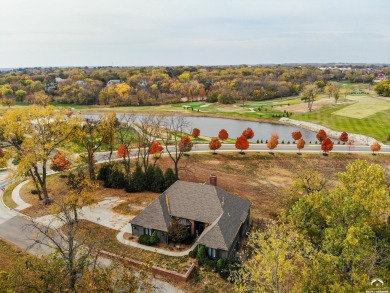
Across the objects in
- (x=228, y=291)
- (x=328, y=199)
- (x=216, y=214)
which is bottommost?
(x=228, y=291)

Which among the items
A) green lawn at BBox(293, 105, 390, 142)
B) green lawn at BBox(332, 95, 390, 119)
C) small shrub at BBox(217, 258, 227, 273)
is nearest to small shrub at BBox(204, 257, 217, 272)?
small shrub at BBox(217, 258, 227, 273)

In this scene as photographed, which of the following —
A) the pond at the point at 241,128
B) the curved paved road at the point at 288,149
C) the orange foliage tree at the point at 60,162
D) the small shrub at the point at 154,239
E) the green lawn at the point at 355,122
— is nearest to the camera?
the small shrub at the point at 154,239

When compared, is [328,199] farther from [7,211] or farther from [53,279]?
[7,211]

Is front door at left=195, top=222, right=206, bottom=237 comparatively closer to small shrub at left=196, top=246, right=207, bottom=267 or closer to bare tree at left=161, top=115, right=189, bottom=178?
small shrub at left=196, top=246, right=207, bottom=267

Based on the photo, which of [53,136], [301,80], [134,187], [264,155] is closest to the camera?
[53,136]

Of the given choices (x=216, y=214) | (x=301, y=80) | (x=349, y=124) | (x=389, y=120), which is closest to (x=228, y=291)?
(x=216, y=214)

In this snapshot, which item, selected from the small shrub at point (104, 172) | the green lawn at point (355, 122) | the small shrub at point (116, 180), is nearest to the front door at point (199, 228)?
the small shrub at point (116, 180)

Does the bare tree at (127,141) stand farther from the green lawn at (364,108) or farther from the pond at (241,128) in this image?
the green lawn at (364,108)

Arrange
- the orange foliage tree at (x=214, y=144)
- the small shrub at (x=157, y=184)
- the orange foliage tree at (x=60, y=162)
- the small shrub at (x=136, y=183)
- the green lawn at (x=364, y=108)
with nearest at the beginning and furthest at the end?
the small shrub at (x=136, y=183) < the small shrub at (x=157, y=184) < the orange foliage tree at (x=60, y=162) < the orange foliage tree at (x=214, y=144) < the green lawn at (x=364, y=108)
